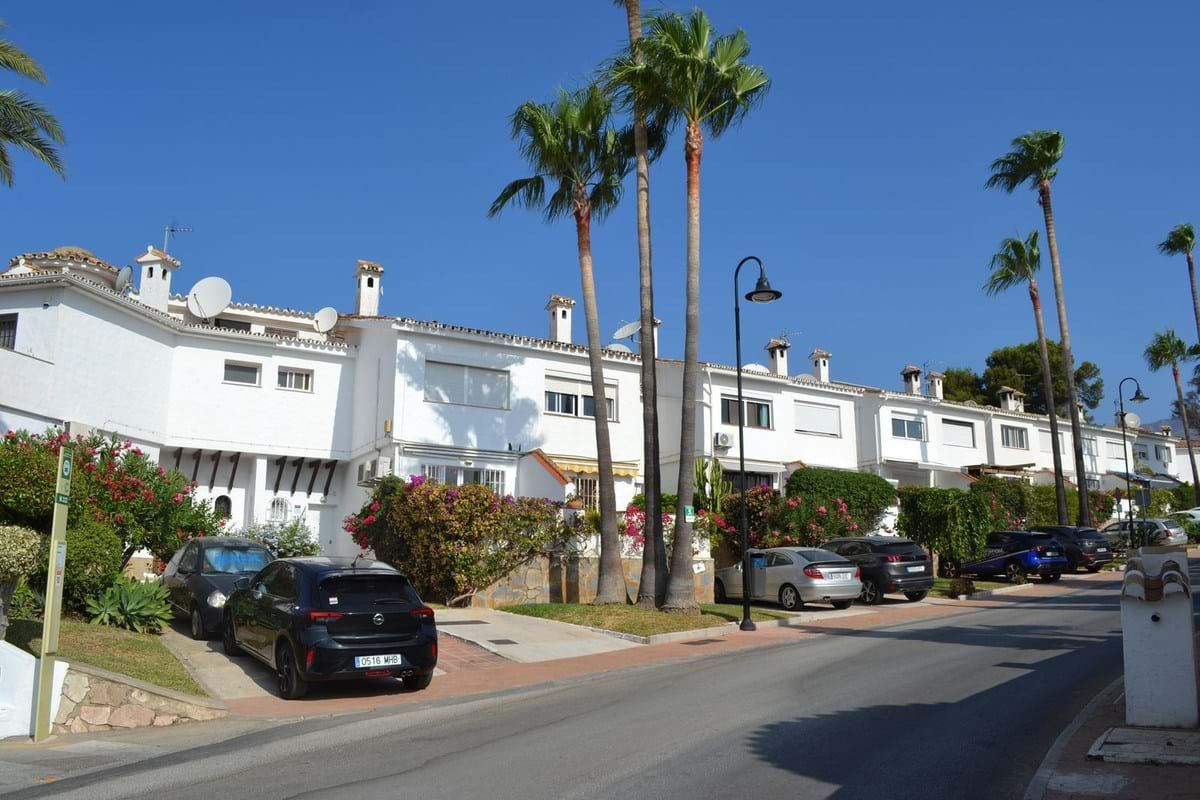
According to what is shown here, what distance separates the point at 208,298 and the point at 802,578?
20293mm

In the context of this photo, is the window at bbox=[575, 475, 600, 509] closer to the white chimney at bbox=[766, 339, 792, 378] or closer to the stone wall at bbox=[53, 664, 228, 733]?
the white chimney at bbox=[766, 339, 792, 378]

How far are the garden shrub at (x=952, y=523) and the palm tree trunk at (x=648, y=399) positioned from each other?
1326 cm

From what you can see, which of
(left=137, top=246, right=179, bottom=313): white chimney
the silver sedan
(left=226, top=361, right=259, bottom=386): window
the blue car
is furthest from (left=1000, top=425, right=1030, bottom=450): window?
(left=137, top=246, right=179, bottom=313): white chimney

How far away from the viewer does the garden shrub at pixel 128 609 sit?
1414cm

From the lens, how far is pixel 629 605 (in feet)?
64.5

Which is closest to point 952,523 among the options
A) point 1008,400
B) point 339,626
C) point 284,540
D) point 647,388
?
point 647,388

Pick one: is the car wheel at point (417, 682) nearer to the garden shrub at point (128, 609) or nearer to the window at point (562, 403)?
the garden shrub at point (128, 609)

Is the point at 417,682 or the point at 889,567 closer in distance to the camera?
the point at 417,682

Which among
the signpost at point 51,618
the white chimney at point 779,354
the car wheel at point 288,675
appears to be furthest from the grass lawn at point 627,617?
the white chimney at point 779,354

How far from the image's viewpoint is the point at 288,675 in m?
11.5

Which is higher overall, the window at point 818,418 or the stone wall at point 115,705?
the window at point 818,418

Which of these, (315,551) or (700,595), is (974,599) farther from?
(315,551)

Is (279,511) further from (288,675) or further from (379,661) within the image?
(379,661)

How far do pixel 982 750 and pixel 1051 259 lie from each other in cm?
3559
